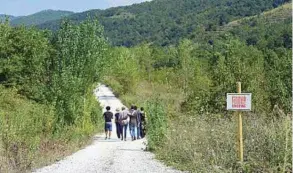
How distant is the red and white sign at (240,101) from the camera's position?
9.99m

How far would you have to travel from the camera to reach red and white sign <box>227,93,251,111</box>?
A: 32.8 ft

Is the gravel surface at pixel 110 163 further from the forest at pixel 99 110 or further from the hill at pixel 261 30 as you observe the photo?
the hill at pixel 261 30

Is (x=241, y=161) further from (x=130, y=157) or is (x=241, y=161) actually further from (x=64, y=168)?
(x=130, y=157)

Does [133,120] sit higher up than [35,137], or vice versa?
[35,137]

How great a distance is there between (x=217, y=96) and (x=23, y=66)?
19.4m

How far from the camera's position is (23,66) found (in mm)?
39688

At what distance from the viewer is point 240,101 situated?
10047 mm

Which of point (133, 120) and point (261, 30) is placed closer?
point (133, 120)

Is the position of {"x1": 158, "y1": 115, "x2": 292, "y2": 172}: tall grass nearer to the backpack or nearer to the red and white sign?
the red and white sign

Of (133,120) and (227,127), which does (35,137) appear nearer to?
(227,127)

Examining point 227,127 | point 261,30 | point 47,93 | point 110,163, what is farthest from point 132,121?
point 261,30

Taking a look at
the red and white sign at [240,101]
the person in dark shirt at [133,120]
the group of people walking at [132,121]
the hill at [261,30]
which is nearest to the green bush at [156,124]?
the person in dark shirt at [133,120]

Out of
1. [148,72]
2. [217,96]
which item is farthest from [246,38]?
[217,96]

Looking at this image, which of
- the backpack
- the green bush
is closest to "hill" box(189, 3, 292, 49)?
the backpack
